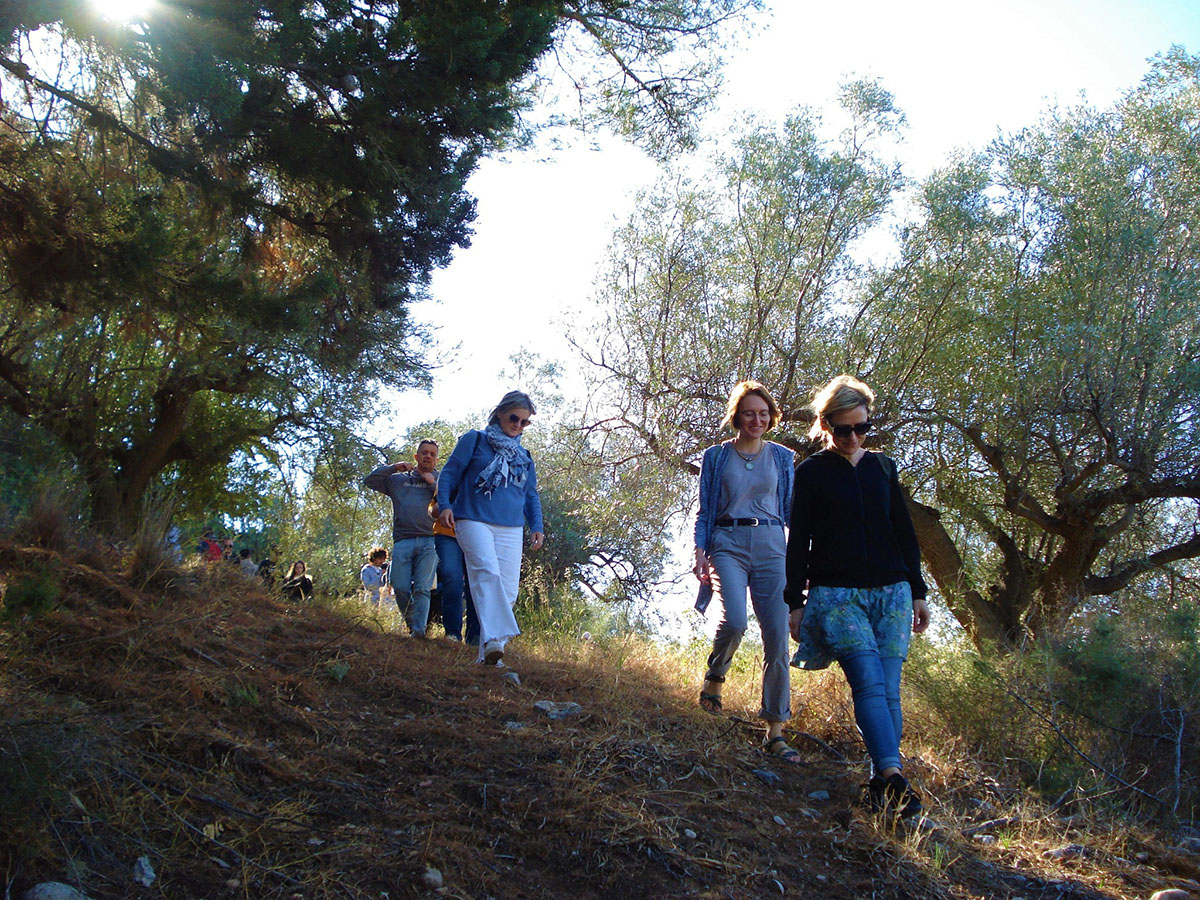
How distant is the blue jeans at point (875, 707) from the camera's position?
12.8ft

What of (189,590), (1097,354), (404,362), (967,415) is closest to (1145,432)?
(1097,354)

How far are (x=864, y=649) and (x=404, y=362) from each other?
6.68m

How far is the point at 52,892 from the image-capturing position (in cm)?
253

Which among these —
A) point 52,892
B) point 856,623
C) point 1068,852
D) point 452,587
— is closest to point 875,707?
point 856,623

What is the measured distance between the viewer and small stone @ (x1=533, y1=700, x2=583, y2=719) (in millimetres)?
4836

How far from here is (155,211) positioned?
17.0 feet

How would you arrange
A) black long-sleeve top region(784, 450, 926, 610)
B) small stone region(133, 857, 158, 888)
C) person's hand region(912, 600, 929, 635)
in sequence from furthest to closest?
1. person's hand region(912, 600, 929, 635)
2. black long-sleeve top region(784, 450, 926, 610)
3. small stone region(133, 857, 158, 888)

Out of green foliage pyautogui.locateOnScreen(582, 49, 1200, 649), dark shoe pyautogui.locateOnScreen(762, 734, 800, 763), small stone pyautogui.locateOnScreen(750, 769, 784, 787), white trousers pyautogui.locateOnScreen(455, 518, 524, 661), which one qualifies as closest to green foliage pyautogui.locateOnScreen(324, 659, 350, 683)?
white trousers pyautogui.locateOnScreen(455, 518, 524, 661)

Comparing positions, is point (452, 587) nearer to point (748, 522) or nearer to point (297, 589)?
point (297, 589)

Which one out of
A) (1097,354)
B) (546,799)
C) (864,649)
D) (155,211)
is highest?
(1097,354)

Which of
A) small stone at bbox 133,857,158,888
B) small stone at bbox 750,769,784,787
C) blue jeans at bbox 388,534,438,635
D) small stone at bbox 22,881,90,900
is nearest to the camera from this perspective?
small stone at bbox 22,881,90,900

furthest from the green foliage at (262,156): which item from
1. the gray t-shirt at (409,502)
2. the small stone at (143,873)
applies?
the small stone at (143,873)

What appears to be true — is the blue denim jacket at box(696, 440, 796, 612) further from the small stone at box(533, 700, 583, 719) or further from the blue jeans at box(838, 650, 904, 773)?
the blue jeans at box(838, 650, 904, 773)

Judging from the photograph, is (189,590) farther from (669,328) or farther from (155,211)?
(669,328)
